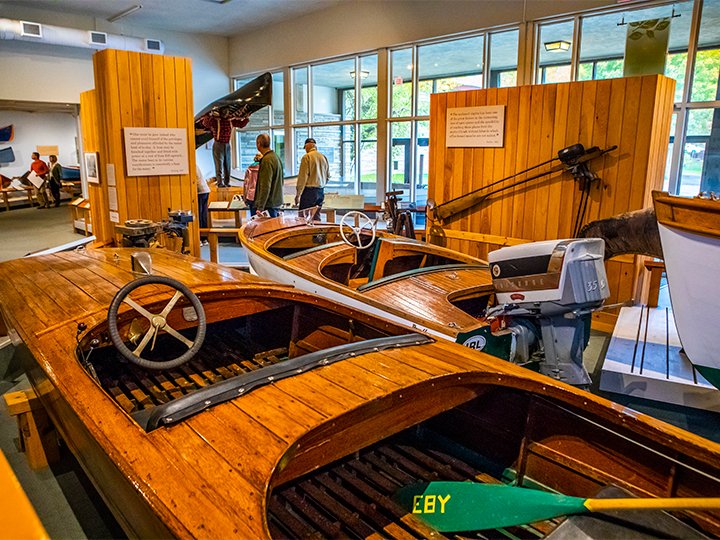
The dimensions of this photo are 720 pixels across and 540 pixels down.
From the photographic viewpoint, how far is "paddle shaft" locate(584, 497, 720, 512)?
1.31 m

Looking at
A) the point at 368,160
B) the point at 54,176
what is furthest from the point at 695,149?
the point at 54,176

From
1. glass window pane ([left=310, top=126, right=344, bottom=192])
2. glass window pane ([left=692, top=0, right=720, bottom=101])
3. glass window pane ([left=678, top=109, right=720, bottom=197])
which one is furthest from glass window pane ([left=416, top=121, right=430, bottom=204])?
glass window pane ([left=692, top=0, right=720, bottom=101])

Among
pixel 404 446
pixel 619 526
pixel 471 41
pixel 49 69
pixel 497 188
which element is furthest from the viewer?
pixel 49 69

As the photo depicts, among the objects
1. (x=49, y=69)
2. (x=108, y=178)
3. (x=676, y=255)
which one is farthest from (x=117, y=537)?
(x=49, y=69)

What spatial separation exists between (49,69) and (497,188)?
8829 millimetres

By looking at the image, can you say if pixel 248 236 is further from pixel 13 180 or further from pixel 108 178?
pixel 13 180

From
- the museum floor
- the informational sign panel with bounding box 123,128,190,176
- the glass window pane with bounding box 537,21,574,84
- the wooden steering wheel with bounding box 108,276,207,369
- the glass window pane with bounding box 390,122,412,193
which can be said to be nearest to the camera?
the wooden steering wheel with bounding box 108,276,207,369

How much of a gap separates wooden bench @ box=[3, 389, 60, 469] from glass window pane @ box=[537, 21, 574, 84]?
→ 23.7ft

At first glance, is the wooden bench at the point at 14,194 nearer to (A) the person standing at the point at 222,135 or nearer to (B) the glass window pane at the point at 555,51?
(A) the person standing at the point at 222,135

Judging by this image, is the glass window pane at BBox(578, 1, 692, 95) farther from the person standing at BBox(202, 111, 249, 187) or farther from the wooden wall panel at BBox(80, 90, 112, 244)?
the wooden wall panel at BBox(80, 90, 112, 244)

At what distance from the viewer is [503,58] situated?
26.7 feet

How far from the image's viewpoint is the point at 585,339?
2.81 meters

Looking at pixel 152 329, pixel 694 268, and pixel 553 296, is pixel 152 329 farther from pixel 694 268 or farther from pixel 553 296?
pixel 694 268

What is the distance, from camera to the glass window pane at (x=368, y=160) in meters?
10.0
